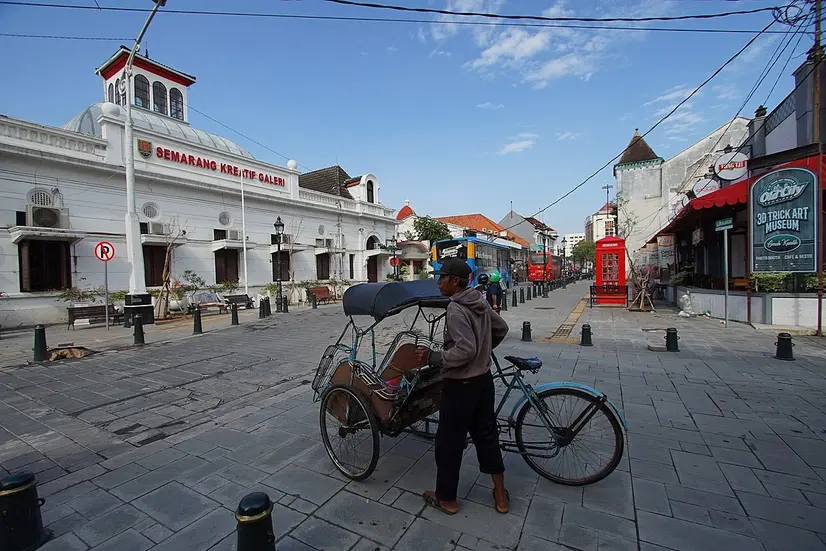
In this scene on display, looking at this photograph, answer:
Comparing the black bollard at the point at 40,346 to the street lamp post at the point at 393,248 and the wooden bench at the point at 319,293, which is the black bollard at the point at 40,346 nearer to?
the wooden bench at the point at 319,293

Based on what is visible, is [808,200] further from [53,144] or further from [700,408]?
[53,144]

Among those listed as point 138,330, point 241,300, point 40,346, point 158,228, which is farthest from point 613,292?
point 158,228

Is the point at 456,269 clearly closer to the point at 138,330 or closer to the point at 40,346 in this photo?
the point at 40,346

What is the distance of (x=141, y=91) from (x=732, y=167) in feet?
89.5

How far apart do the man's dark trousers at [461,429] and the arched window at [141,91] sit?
2471cm

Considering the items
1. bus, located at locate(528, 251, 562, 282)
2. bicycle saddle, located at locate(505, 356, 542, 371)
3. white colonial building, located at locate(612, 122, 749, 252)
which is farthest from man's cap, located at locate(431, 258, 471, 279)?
bus, located at locate(528, 251, 562, 282)

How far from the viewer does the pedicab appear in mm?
3072

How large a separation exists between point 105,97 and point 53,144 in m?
9.77

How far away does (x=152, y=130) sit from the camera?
17578 millimetres

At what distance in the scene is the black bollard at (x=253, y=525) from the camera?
201 centimetres

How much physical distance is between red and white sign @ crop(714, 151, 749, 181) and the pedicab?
14.4 meters

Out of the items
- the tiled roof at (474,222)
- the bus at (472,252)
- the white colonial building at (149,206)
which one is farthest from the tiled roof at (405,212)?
the bus at (472,252)

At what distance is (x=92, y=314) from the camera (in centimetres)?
1328

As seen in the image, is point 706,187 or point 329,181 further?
point 329,181
